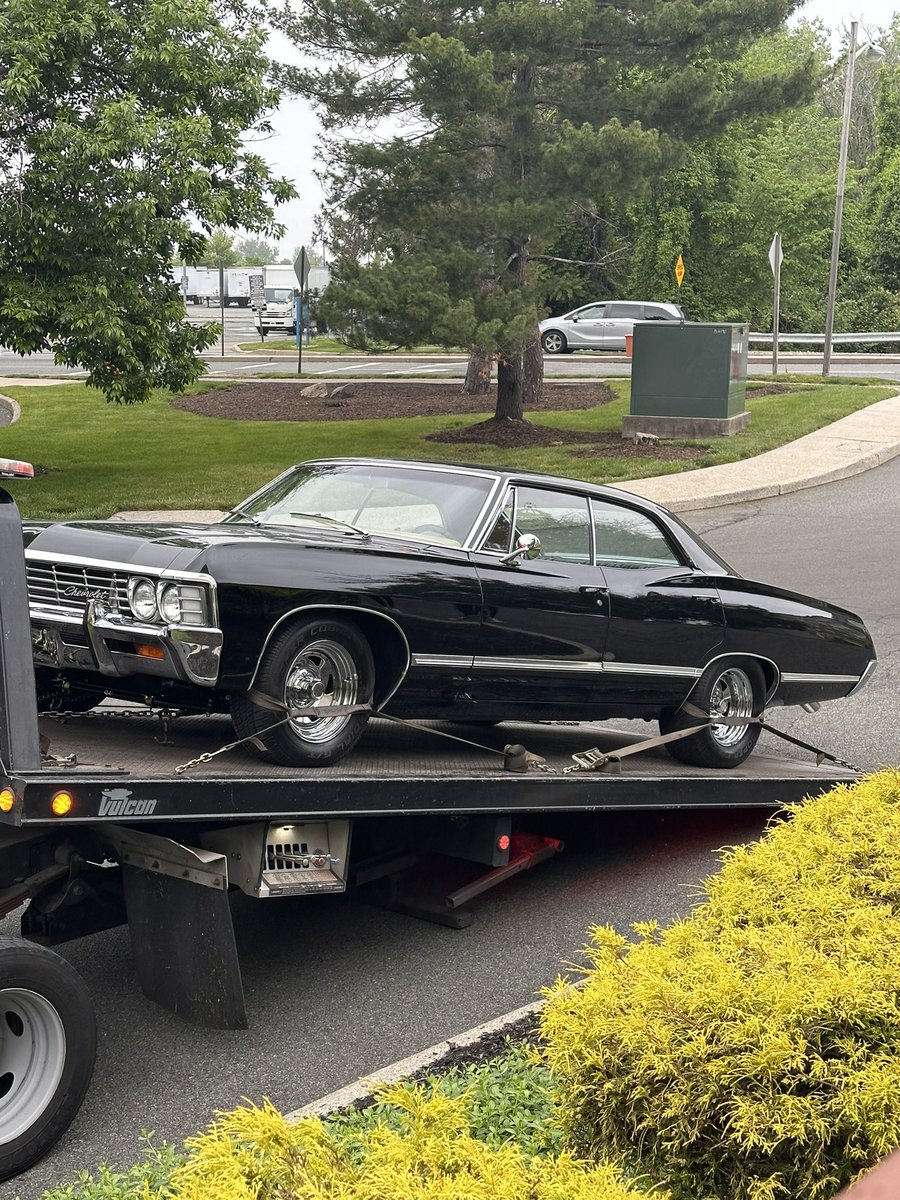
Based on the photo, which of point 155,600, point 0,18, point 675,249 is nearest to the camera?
point 155,600

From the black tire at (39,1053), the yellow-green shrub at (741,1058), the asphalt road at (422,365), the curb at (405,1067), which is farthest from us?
the asphalt road at (422,365)

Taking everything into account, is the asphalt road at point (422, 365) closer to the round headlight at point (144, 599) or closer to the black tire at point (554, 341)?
the black tire at point (554, 341)

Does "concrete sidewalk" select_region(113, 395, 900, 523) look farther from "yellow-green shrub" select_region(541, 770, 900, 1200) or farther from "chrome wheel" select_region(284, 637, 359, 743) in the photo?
"yellow-green shrub" select_region(541, 770, 900, 1200)

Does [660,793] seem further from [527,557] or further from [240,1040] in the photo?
[240,1040]

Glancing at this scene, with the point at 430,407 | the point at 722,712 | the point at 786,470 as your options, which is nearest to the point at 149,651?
the point at 722,712

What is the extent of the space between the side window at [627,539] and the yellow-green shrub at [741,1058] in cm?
354

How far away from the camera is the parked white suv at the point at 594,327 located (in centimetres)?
4369

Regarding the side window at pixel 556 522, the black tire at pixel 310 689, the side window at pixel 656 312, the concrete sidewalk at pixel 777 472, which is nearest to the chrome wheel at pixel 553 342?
the side window at pixel 656 312

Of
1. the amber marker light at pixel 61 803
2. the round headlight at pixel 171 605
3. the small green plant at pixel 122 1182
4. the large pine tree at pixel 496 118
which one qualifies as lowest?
the small green plant at pixel 122 1182

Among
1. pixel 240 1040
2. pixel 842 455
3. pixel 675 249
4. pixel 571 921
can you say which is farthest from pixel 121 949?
pixel 675 249

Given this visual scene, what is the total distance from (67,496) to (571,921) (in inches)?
525

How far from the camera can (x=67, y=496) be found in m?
18.2

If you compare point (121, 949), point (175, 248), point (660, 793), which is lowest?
point (121, 949)

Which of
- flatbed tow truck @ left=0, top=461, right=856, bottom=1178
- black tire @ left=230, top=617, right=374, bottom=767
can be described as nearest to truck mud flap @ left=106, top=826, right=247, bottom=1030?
flatbed tow truck @ left=0, top=461, right=856, bottom=1178
